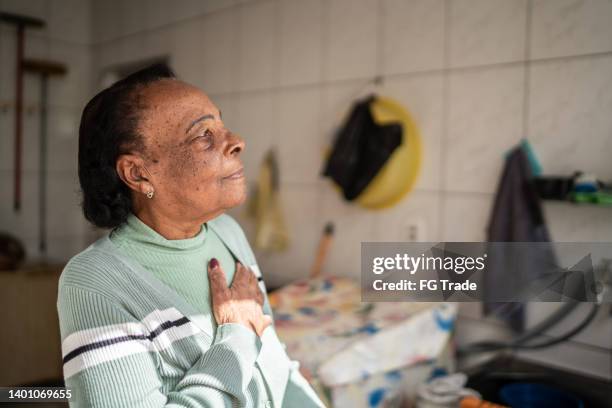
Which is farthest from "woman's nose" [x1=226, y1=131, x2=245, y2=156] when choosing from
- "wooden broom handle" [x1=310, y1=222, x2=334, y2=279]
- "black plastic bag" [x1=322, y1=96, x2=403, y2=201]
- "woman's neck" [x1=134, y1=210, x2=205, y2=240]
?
"wooden broom handle" [x1=310, y1=222, x2=334, y2=279]

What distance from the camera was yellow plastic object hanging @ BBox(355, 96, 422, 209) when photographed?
1.96m

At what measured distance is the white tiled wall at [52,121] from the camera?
3.33 meters

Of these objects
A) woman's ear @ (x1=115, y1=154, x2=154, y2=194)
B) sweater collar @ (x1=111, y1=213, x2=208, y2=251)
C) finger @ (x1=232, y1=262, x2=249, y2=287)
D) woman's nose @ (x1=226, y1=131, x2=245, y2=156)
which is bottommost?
finger @ (x1=232, y1=262, x2=249, y2=287)

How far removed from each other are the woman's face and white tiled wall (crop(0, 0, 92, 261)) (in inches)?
110

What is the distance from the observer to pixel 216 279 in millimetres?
912

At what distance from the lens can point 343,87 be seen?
7.29 feet

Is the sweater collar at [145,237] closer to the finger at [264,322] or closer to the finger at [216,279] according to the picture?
the finger at [216,279]

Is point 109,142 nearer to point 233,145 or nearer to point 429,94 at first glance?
point 233,145

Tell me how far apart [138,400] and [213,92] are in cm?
234

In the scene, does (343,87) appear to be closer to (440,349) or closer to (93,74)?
(440,349)

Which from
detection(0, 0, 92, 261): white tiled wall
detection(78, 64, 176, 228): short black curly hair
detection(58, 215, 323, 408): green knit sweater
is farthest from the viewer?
detection(0, 0, 92, 261): white tiled wall

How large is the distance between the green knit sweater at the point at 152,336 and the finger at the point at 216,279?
1 cm

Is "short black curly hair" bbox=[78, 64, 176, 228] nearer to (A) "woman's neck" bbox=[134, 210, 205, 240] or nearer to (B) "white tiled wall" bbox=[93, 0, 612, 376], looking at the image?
(A) "woman's neck" bbox=[134, 210, 205, 240]

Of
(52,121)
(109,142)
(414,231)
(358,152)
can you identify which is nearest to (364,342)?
(414,231)
